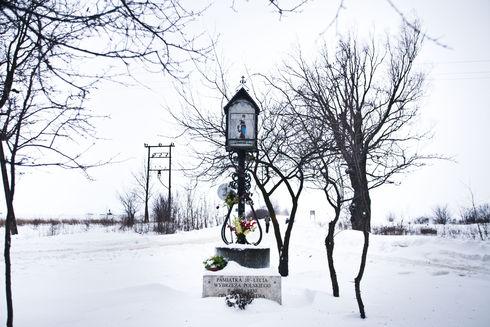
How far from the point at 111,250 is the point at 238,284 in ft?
34.4

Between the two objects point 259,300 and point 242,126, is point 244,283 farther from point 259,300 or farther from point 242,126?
point 242,126

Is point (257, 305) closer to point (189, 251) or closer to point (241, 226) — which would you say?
→ point (241, 226)

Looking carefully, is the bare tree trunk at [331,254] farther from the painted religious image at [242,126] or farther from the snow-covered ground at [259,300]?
the painted religious image at [242,126]

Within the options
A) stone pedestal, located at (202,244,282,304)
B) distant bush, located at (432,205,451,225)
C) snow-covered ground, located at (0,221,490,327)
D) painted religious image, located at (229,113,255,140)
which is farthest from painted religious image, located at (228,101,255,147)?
distant bush, located at (432,205,451,225)

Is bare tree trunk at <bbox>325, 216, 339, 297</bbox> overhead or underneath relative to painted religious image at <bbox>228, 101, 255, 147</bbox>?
underneath

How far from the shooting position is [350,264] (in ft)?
39.7

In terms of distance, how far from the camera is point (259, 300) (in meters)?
6.58

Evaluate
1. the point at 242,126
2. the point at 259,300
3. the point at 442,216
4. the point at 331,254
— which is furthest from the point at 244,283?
the point at 442,216

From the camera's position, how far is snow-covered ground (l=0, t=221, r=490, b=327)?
5.64 metres

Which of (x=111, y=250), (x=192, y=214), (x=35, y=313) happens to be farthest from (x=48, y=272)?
(x=192, y=214)

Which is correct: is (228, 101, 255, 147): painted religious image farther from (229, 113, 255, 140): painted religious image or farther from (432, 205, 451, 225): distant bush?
(432, 205, 451, 225): distant bush

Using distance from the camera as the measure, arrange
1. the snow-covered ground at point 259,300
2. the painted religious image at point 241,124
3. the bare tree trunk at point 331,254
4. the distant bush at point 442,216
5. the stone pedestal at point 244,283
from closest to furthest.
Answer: the snow-covered ground at point 259,300 < the stone pedestal at point 244,283 < the bare tree trunk at point 331,254 < the painted religious image at point 241,124 < the distant bush at point 442,216

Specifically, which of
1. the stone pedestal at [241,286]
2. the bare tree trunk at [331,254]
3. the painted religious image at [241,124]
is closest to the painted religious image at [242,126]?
the painted religious image at [241,124]

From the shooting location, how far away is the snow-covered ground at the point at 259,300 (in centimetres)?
564
